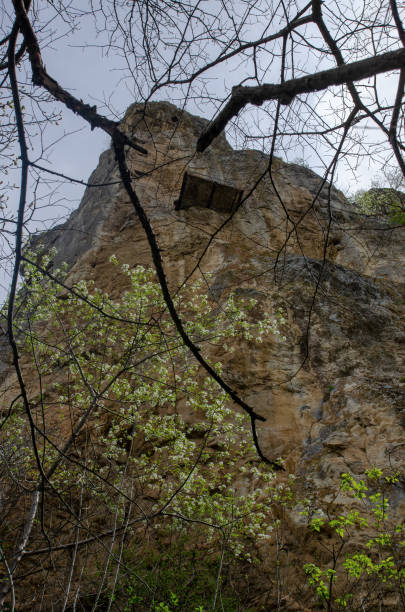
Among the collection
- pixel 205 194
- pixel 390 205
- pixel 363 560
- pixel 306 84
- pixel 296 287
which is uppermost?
pixel 205 194

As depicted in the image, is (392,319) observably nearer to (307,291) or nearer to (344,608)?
(307,291)

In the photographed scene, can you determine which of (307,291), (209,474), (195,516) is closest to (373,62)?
(195,516)

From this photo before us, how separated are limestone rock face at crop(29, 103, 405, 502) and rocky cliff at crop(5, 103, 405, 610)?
0.09ft

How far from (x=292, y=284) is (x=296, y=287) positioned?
14 cm

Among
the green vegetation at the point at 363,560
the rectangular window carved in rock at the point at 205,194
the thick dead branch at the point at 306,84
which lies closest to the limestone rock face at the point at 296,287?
the rectangular window carved in rock at the point at 205,194

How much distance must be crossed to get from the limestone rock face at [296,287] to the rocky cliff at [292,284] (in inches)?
1.0

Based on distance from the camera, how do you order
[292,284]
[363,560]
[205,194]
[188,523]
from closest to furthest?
[363,560] → [188,523] → [292,284] → [205,194]

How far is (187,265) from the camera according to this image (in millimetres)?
11516

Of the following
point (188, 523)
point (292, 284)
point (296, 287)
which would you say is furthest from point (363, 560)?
point (292, 284)

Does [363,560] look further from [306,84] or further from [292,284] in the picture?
[292,284]

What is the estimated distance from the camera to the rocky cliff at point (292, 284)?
19.6ft

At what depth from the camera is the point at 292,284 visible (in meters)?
9.63

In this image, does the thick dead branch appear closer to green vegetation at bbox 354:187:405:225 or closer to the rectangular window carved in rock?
green vegetation at bbox 354:187:405:225

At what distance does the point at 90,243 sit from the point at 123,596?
9.43m
